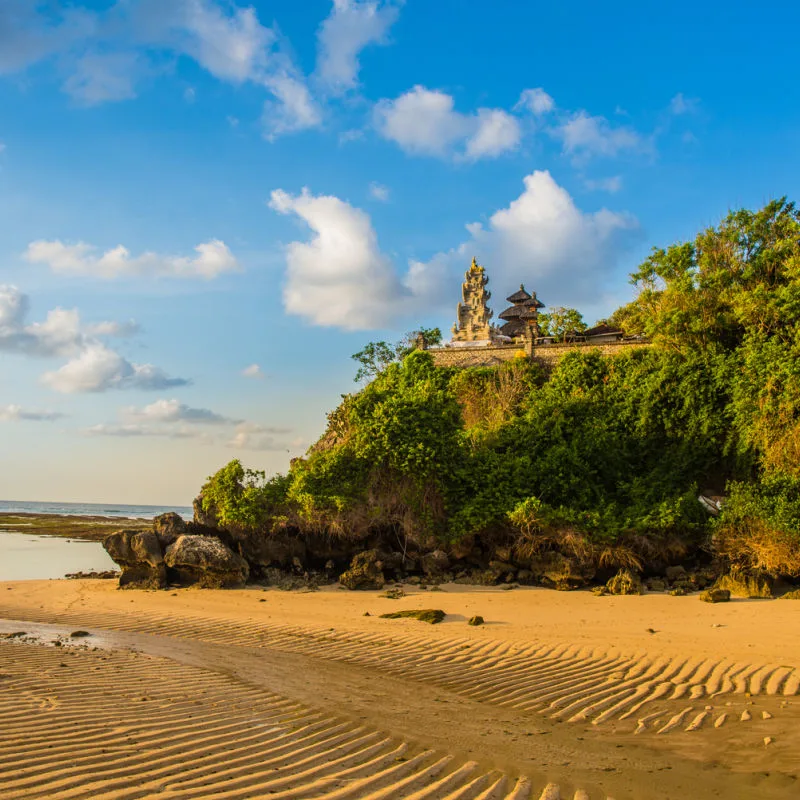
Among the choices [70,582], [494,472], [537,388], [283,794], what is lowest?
[70,582]

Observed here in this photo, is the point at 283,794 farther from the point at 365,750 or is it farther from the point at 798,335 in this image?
the point at 798,335

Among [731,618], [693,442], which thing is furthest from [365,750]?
[693,442]

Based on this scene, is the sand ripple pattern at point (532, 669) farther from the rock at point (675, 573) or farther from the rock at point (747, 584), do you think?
the rock at point (675, 573)

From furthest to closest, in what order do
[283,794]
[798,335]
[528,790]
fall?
1. [798,335]
2. [528,790]
3. [283,794]

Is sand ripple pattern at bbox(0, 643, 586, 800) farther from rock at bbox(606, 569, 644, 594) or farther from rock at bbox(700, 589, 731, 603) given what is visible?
rock at bbox(606, 569, 644, 594)

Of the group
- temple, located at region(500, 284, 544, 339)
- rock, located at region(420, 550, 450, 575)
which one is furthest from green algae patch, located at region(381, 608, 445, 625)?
temple, located at region(500, 284, 544, 339)

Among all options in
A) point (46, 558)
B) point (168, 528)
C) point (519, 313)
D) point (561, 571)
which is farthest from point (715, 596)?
point (519, 313)

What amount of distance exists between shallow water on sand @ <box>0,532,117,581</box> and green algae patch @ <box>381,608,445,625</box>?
14.4 meters

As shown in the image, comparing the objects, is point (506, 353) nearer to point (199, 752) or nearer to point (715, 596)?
point (715, 596)

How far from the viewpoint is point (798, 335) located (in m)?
20.9

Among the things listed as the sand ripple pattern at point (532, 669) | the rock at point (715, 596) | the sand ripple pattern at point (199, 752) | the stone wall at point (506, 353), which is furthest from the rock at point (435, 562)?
the stone wall at point (506, 353)

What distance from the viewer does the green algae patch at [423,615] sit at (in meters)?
13.1

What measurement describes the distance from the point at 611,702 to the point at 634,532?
434 inches

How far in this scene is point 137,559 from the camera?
18.2 m
